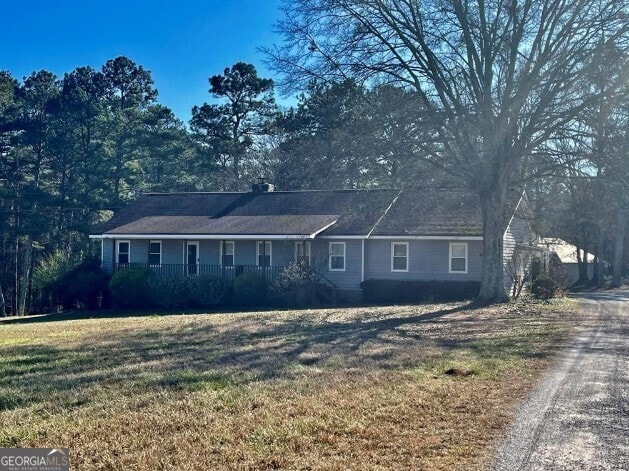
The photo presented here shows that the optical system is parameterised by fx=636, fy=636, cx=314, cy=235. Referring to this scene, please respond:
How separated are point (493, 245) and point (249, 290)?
990cm

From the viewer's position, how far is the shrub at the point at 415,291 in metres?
25.9

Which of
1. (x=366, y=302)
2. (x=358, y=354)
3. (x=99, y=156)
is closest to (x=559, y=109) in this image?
(x=366, y=302)

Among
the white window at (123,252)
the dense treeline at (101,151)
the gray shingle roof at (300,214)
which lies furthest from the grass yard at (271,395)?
the dense treeline at (101,151)

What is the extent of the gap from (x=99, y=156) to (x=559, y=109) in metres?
30.3

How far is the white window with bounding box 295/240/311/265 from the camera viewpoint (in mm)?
27391

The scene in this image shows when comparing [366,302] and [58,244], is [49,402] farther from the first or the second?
[58,244]

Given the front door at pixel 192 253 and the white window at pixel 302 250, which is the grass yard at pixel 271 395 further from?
the front door at pixel 192 253

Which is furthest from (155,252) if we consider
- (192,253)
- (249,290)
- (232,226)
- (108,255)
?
(249,290)

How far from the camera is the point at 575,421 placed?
255 inches

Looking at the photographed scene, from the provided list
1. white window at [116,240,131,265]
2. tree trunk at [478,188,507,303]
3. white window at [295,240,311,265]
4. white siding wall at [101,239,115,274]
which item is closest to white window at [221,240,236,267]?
white window at [295,240,311,265]

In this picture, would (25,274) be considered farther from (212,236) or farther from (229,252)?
(212,236)

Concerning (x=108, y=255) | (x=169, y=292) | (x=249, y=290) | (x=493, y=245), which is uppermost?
(x=493, y=245)

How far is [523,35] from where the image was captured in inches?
784

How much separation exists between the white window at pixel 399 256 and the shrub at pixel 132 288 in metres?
10.5
